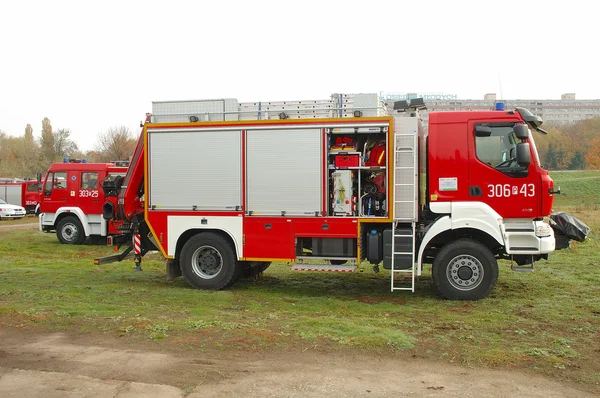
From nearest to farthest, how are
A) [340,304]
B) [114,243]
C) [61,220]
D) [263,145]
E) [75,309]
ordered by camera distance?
[75,309], [340,304], [263,145], [114,243], [61,220]

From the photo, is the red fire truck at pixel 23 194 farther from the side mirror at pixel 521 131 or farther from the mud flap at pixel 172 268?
the side mirror at pixel 521 131

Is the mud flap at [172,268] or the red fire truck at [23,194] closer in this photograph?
the mud flap at [172,268]

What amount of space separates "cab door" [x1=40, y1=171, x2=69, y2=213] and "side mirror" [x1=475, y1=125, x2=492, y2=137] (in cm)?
1466

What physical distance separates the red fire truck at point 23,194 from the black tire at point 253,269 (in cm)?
2879

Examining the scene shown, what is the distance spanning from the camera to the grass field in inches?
264

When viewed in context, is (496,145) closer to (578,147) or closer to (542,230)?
(542,230)

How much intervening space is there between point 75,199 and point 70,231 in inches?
44.3

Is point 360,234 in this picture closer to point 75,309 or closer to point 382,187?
point 382,187

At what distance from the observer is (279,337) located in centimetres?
712

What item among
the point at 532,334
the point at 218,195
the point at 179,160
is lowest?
the point at 532,334

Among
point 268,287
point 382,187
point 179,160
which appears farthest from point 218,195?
point 382,187

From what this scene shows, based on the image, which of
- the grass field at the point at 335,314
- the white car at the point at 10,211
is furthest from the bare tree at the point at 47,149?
the grass field at the point at 335,314

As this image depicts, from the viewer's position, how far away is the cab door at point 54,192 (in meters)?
19.3

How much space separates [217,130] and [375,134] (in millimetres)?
2838
